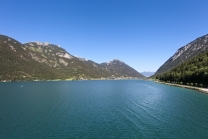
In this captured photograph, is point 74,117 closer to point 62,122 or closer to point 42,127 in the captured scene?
point 62,122

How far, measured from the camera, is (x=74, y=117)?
4309 cm

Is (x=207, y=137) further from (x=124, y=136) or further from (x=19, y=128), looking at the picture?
(x=19, y=128)

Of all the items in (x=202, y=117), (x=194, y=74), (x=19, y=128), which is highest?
(x=194, y=74)

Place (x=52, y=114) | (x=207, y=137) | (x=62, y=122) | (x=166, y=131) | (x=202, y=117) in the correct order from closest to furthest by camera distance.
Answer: (x=207, y=137) < (x=166, y=131) < (x=62, y=122) < (x=202, y=117) < (x=52, y=114)

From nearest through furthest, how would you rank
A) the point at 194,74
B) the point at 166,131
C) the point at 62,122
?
the point at 166,131 → the point at 62,122 → the point at 194,74

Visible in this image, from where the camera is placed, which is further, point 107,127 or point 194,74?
point 194,74

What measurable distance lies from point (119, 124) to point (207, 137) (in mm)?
17464

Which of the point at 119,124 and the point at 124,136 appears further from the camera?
the point at 119,124

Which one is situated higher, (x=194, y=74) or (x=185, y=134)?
(x=194, y=74)

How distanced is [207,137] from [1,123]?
4437 cm

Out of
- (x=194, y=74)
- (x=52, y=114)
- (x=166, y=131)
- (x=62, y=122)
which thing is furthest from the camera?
(x=194, y=74)

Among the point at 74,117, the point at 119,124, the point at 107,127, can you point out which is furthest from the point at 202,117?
the point at 74,117

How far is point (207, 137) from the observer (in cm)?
2873

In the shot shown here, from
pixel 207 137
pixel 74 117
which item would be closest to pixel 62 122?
pixel 74 117
